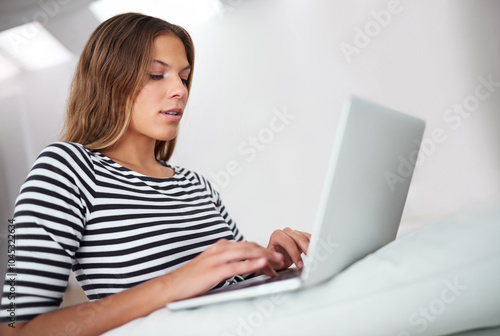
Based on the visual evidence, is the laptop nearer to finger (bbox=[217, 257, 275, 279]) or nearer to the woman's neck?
finger (bbox=[217, 257, 275, 279])

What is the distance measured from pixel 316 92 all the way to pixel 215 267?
2.57m

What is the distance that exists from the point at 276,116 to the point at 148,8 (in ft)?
3.59

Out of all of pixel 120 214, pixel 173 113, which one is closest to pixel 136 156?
pixel 173 113

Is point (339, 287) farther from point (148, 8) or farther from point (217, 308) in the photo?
point (148, 8)

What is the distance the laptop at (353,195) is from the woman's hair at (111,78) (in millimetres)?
584

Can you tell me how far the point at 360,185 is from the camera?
637 millimetres

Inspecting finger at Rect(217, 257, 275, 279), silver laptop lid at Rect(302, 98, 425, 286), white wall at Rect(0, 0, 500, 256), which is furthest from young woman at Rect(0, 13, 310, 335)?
white wall at Rect(0, 0, 500, 256)

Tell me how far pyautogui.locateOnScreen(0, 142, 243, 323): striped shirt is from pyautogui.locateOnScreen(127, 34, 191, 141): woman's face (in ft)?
0.45

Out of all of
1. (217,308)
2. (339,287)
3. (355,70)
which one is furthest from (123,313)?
(355,70)

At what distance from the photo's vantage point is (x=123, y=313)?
2.30 feet

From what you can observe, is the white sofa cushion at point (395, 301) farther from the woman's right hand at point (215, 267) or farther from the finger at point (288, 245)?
the finger at point (288, 245)

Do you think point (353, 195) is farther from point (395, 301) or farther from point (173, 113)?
point (173, 113)

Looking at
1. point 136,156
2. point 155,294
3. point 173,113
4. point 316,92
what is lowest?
point 155,294

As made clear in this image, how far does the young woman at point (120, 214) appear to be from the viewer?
2.30 ft
